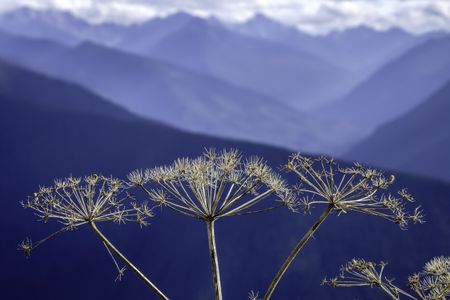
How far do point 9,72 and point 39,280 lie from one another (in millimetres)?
127174

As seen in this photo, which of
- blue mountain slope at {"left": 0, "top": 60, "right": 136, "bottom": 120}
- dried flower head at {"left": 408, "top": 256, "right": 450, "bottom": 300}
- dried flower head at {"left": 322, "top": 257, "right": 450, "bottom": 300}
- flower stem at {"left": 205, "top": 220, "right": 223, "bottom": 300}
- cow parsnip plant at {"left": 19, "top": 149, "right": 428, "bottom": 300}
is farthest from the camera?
blue mountain slope at {"left": 0, "top": 60, "right": 136, "bottom": 120}

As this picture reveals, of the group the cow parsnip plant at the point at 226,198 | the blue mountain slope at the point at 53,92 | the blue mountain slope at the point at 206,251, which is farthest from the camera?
the blue mountain slope at the point at 53,92

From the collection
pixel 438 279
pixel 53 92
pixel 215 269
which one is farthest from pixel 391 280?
pixel 53 92

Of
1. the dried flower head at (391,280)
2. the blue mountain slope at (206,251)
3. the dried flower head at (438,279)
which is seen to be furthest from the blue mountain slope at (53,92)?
the dried flower head at (391,280)

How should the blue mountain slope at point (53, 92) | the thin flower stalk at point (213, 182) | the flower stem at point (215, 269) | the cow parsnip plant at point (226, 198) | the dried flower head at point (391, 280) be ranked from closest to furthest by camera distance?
the flower stem at point (215, 269)
the cow parsnip plant at point (226, 198)
the thin flower stalk at point (213, 182)
the dried flower head at point (391, 280)
the blue mountain slope at point (53, 92)

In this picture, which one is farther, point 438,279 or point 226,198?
point 438,279

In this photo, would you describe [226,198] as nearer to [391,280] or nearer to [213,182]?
[213,182]

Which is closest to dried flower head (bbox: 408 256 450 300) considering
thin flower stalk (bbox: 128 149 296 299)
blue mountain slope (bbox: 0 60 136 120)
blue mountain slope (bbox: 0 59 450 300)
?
thin flower stalk (bbox: 128 149 296 299)

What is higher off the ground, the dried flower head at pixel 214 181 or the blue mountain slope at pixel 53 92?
the blue mountain slope at pixel 53 92

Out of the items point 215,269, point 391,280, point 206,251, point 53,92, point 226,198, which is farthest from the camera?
point 53,92

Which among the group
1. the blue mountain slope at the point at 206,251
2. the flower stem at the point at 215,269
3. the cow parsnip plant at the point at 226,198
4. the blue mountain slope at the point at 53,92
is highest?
the blue mountain slope at the point at 53,92

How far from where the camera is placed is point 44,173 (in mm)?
115625

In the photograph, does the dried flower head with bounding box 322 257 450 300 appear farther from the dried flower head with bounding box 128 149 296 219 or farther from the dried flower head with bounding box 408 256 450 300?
the dried flower head with bounding box 128 149 296 219

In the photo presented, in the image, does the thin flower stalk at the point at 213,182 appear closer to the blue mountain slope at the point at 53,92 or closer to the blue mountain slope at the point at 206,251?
the blue mountain slope at the point at 206,251
